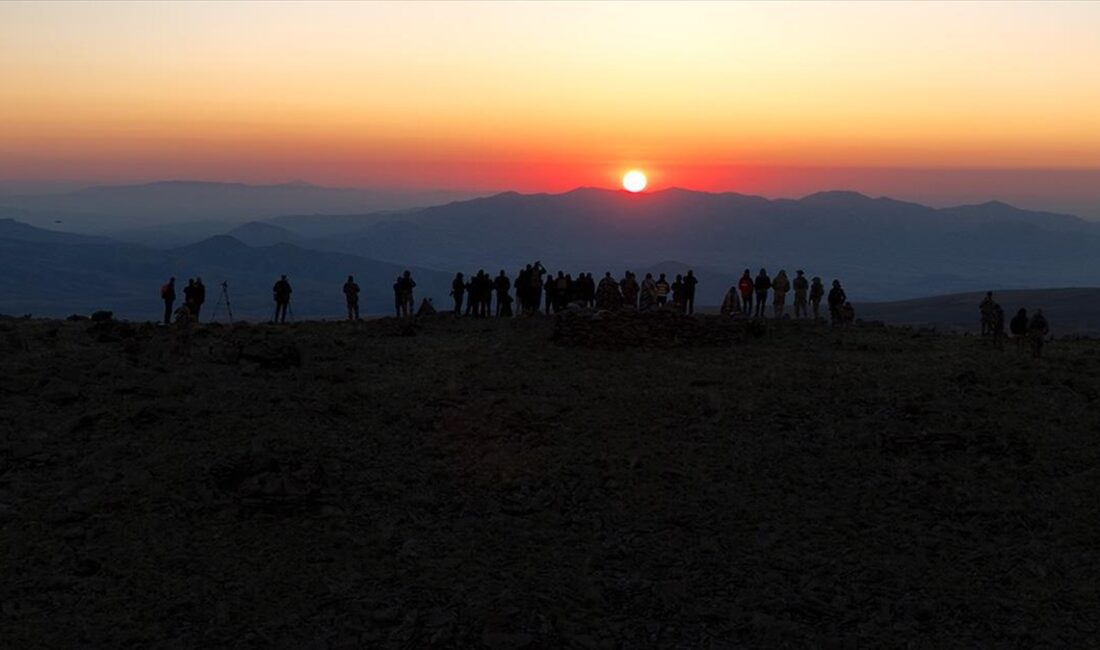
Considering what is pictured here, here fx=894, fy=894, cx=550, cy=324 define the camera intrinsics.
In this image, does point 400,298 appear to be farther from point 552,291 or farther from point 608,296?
point 608,296

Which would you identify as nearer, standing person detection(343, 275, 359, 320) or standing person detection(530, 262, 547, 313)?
standing person detection(530, 262, 547, 313)

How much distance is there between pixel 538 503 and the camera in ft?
50.1

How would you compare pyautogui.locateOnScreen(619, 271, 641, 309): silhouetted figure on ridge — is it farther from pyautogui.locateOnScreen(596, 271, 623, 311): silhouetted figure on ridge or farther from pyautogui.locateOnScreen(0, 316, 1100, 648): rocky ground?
pyautogui.locateOnScreen(0, 316, 1100, 648): rocky ground

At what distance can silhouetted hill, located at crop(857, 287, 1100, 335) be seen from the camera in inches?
5837

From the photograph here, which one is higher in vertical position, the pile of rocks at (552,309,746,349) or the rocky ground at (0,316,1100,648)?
the pile of rocks at (552,309,746,349)

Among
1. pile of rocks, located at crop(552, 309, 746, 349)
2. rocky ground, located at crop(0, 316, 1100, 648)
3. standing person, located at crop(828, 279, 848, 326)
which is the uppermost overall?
standing person, located at crop(828, 279, 848, 326)

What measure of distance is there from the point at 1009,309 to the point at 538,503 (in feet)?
555

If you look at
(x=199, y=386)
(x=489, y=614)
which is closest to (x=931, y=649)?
(x=489, y=614)

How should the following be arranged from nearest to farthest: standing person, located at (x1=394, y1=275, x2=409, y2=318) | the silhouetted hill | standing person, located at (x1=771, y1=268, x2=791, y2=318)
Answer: standing person, located at (x1=771, y1=268, x2=791, y2=318), standing person, located at (x1=394, y1=275, x2=409, y2=318), the silhouetted hill

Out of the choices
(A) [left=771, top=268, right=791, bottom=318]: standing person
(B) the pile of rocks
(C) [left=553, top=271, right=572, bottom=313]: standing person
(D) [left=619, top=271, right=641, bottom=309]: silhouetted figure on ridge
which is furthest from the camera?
(A) [left=771, top=268, right=791, bottom=318]: standing person

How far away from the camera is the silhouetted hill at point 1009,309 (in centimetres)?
14825

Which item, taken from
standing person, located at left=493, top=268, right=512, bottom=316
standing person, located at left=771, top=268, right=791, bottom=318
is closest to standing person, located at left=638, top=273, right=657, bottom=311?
standing person, located at left=771, top=268, right=791, bottom=318

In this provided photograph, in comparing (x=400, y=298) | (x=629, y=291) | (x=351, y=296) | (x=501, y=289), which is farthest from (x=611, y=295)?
(x=351, y=296)

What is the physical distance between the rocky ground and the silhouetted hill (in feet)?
435
